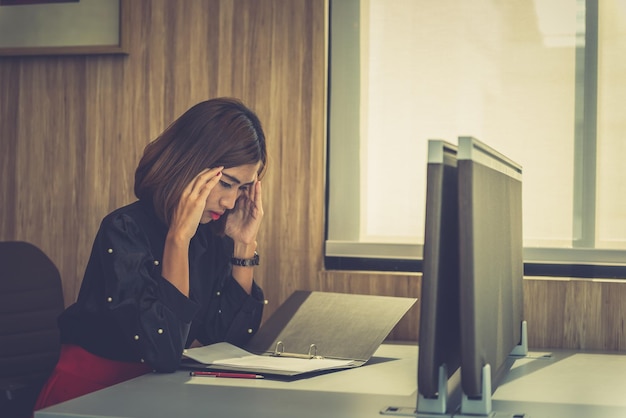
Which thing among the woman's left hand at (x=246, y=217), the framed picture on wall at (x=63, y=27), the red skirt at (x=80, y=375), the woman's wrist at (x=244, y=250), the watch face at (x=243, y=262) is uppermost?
the framed picture on wall at (x=63, y=27)

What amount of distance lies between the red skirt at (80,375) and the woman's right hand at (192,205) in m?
0.29

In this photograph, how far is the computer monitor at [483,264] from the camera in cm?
115

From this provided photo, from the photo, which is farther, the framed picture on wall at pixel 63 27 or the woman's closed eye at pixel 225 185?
the framed picture on wall at pixel 63 27

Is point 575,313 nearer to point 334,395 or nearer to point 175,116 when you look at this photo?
point 334,395

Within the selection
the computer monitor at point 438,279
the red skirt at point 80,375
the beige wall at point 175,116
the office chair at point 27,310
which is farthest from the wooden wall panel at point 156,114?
the computer monitor at point 438,279

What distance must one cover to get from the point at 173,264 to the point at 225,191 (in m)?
0.23

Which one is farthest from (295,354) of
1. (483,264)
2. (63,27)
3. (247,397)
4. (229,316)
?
(63,27)

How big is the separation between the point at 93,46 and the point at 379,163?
2.74 ft

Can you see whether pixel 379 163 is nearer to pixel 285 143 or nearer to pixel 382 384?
pixel 285 143

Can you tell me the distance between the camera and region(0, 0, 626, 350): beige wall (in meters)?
2.20

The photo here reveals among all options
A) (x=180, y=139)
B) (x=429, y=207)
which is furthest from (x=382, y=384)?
(x=180, y=139)

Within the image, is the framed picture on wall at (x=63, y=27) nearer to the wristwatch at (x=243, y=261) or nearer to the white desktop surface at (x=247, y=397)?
the wristwatch at (x=243, y=261)

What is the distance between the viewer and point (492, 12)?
2.16 meters

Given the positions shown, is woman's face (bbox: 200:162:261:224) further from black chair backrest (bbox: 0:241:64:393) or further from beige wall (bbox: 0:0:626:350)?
black chair backrest (bbox: 0:241:64:393)
